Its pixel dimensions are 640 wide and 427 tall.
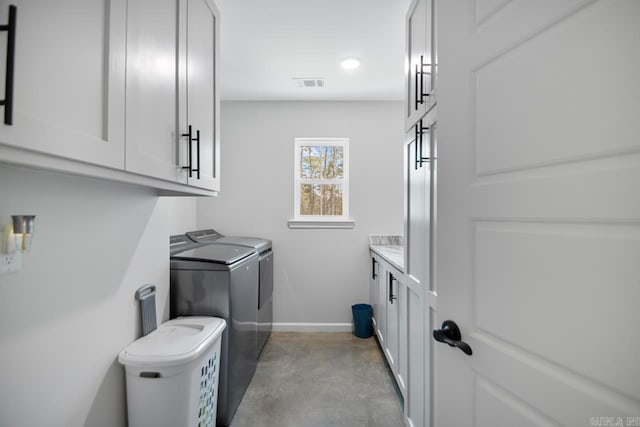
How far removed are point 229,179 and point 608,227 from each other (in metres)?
3.28

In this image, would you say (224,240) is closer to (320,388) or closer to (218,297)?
(218,297)

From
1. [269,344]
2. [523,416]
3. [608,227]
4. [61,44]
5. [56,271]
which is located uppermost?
[61,44]

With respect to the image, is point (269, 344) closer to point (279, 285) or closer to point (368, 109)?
point (279, 285)

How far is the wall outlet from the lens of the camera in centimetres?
77

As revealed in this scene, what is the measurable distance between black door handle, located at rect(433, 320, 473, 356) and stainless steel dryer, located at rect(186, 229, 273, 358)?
1.88 m

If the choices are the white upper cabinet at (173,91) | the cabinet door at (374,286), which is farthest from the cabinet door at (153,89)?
the cabinet door at (374,286)

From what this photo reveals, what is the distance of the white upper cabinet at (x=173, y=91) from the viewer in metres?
0.95

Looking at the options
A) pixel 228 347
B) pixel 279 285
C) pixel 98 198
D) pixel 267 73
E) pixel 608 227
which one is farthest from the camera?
pixel 279 285

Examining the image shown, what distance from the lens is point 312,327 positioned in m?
3.32

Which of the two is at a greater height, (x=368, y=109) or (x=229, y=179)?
(x=368, y=109)

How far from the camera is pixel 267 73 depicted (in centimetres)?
269

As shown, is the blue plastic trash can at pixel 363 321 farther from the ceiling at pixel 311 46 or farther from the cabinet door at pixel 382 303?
the ceiling at pixel 311 46

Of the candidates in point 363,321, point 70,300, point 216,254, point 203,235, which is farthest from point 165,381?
point 363,321

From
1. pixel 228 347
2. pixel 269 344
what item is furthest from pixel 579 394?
pixel 269 344
